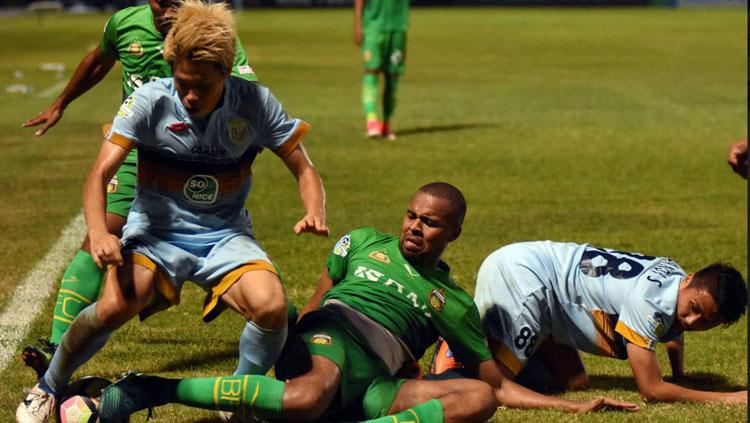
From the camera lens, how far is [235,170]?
5434 millimetres

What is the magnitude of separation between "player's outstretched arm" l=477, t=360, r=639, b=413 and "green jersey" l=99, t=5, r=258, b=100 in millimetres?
1997

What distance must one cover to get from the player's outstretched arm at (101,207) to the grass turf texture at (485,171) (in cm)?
91

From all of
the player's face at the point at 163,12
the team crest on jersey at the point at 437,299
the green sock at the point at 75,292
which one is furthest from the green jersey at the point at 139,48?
the team crest on jersey at the point at 437,299

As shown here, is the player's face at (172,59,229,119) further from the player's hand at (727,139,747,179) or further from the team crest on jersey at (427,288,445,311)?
the player's hand at (727,139,747,179)

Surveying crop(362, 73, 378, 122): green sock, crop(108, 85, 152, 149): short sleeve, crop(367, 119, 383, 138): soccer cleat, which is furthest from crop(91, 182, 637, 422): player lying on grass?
crop(362, 73, 378, 122): green sock

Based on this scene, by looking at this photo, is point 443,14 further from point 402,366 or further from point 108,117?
point 402,366

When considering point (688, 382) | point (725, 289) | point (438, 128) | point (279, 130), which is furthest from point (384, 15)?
point (725, 289)

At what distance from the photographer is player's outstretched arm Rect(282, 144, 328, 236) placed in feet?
17.1

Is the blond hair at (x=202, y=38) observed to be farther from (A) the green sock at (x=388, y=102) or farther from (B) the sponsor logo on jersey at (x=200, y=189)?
(A) the green sock at (x=388, y=102)

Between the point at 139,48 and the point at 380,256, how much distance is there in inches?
70.4

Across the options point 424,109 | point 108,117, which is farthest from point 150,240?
point 424,109

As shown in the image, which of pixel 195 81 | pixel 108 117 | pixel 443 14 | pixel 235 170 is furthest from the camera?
pixel 443 14

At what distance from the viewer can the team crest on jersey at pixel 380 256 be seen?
Answer: 5699mm

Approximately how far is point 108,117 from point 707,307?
41.2 feet
